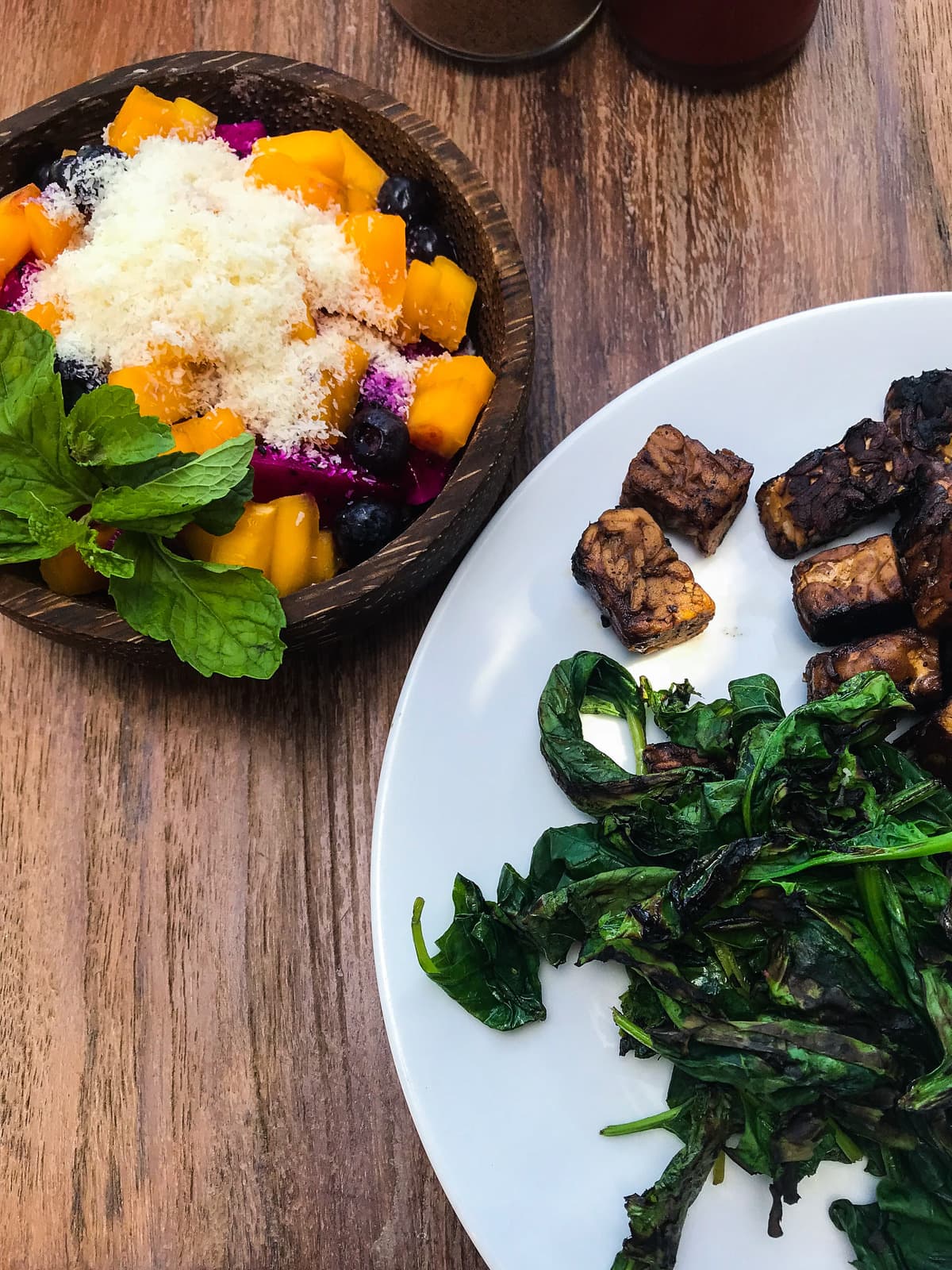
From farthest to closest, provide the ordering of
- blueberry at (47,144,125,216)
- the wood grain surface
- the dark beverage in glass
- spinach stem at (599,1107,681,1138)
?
the dark beverage in glass
the wood grain surface
blueberry at (47,144,125,216)
spinach stem at (599,1107,681,1138)

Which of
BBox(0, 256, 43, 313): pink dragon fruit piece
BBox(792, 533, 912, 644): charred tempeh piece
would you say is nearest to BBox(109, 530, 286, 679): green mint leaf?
BBox(0, 256, 43, 313): pink dragon fruit piece

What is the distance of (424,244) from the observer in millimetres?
1618

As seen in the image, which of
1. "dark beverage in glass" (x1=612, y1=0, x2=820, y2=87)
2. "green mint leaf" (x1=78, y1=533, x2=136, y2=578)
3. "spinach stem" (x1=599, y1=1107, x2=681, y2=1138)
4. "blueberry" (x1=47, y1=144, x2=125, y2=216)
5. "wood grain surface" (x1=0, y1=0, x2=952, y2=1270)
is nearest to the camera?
"green mint leaf" (x1=78, y1=533, x2=136, y2=578)

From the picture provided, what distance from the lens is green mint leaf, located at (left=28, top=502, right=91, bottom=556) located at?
1318 mm

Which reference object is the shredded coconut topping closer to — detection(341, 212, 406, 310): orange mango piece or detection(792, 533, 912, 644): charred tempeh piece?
detection(341, 212, 406, 310): orange mango piece

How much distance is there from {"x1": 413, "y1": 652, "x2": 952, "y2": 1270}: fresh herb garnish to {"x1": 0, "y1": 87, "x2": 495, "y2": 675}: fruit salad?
0.51m

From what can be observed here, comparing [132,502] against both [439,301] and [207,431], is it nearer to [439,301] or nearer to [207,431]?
[207,431]

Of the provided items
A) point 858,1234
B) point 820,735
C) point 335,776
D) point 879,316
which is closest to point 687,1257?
point 858,1234

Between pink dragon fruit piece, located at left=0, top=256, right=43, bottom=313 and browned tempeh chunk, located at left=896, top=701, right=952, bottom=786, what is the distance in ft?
4.58

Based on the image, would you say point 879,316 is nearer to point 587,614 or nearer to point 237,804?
point 587,614

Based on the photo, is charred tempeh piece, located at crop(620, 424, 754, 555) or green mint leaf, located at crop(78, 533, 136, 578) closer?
green mint leaf, located at crop(78, 533, 136, 578)

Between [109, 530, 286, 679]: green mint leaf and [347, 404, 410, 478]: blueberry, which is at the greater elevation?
[347, 404, 410, 478]: blueberry

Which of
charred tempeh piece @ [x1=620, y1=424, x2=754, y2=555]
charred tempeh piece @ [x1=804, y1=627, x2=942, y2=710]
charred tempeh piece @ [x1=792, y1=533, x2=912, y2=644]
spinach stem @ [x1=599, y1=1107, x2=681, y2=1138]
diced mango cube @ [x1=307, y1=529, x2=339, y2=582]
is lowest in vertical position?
spinach stem @ [x1=599, y1=1107, x2=681, y2=1138]

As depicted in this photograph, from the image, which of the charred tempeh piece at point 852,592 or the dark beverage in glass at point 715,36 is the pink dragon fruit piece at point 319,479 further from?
the dark beverage in glass at point 715,36
